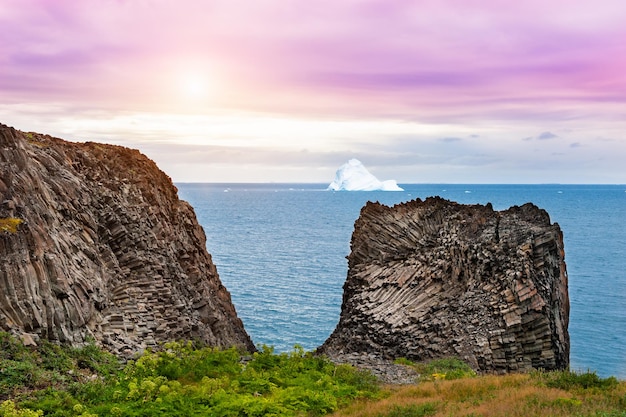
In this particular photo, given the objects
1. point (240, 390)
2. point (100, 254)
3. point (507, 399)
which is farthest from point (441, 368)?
point (100, 254)

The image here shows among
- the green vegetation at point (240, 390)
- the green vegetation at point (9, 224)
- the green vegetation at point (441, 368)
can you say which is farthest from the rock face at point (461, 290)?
the green vegetation at point (9, 224)

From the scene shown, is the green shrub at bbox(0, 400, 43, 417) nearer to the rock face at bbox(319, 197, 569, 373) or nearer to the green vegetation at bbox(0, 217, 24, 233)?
the green vegetation at bbox(0, 217, 24, 233)

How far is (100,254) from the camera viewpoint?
33.8 meters

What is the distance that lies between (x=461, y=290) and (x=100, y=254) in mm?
22759

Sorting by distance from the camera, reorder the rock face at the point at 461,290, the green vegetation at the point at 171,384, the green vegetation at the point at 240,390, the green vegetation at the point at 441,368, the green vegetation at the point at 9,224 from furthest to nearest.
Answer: the rock face at the point at 461,290
the green vegetation at the point at 441,368
the green vegetation at the point at 9,224
the green vegetation at the point at 240,390
the green vegetation at the point at 171,384

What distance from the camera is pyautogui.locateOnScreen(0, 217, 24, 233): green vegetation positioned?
85.3ft

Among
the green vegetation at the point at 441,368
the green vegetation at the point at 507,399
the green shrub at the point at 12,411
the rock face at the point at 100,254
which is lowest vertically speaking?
the green vegetation at the point at 441,368

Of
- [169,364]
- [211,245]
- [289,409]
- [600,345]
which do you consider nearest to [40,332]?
[169,364]

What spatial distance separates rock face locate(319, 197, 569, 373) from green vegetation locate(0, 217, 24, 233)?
22.1 m

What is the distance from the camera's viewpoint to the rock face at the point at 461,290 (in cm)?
3622

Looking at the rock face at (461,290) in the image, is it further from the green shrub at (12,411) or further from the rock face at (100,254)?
the green shrub at (12,411)

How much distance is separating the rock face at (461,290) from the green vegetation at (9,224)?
72.5 ft

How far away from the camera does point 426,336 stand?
38.8 meters

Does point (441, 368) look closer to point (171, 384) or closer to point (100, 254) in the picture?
point (171, 384)
